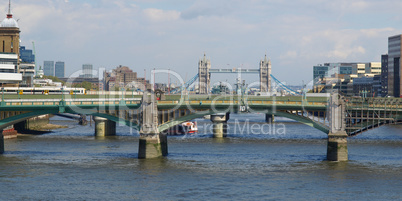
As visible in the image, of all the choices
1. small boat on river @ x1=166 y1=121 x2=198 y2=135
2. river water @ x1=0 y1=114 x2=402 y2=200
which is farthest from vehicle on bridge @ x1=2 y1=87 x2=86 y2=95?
river water @ x1=0 y1=114 x2=402 y2=200

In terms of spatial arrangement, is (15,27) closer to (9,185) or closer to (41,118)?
(41,118)

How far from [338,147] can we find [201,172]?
1682 centimetres

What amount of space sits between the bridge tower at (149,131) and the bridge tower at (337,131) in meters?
19.3

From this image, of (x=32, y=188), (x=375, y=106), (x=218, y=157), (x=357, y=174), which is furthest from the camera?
(x=375, y=106)

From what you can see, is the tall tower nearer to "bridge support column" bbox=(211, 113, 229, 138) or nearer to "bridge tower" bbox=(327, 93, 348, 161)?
"bridge support column" bbox=(211, 113, 229, 138)

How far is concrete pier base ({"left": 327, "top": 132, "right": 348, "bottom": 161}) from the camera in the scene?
68812 mm

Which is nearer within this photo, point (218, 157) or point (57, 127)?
point (218, 157)

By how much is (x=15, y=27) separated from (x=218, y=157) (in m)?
140

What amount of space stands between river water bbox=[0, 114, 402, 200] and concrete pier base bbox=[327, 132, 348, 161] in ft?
4.06

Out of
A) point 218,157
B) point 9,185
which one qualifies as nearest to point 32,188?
point 9,185

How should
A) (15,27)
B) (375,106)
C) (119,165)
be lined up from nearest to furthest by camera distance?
(119,165)
(375,106)
(15,27)

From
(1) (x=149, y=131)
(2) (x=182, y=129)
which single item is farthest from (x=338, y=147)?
(2) (x=182, y=129)

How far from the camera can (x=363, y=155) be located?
75.9 meters

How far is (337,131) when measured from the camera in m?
69.1
